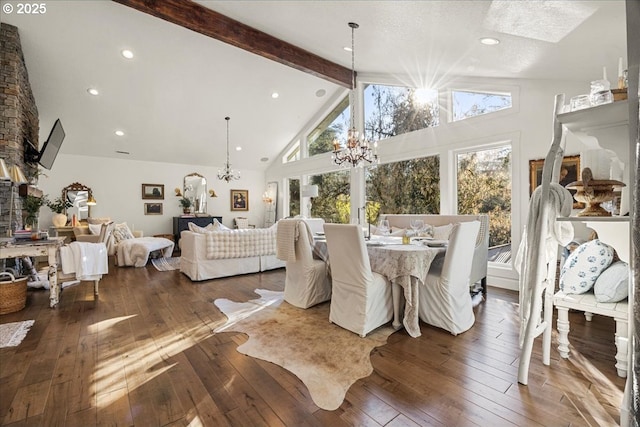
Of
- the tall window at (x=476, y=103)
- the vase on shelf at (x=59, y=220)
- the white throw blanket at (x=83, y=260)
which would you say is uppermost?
the tall window at (x=476, y=103)

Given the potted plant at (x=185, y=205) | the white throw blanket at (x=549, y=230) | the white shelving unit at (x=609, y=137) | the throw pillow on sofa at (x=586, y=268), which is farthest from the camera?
the potted plant at (x=185, y=205)

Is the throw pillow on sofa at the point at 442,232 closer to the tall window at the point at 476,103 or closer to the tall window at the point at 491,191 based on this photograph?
the tall window at the point at 491,191

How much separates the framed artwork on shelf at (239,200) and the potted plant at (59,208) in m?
4.10

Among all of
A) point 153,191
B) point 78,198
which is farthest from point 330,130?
point 78,198

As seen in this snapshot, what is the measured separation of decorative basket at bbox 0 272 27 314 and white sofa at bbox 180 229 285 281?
1875mm

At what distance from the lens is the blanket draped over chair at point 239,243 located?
4.73 meters

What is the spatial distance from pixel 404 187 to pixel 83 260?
5.10 meters

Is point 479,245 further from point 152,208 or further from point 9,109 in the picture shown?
point 152,208

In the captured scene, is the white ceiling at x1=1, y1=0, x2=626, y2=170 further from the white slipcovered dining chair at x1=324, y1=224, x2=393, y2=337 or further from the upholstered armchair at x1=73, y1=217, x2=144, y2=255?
the white slipcovered dining chair at x1=324, y1=224, x2=393, y2=337

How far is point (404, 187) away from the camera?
5828 mm

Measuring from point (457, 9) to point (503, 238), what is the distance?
3224mm

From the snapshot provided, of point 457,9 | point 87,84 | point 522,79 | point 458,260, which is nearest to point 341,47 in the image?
point 457,9

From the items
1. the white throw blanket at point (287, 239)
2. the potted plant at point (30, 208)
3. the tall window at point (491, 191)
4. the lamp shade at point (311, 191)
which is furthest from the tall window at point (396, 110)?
the potted plant at point (30, 208)

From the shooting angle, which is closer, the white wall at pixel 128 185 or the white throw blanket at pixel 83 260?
the white throw blanket at pixel 83 260
